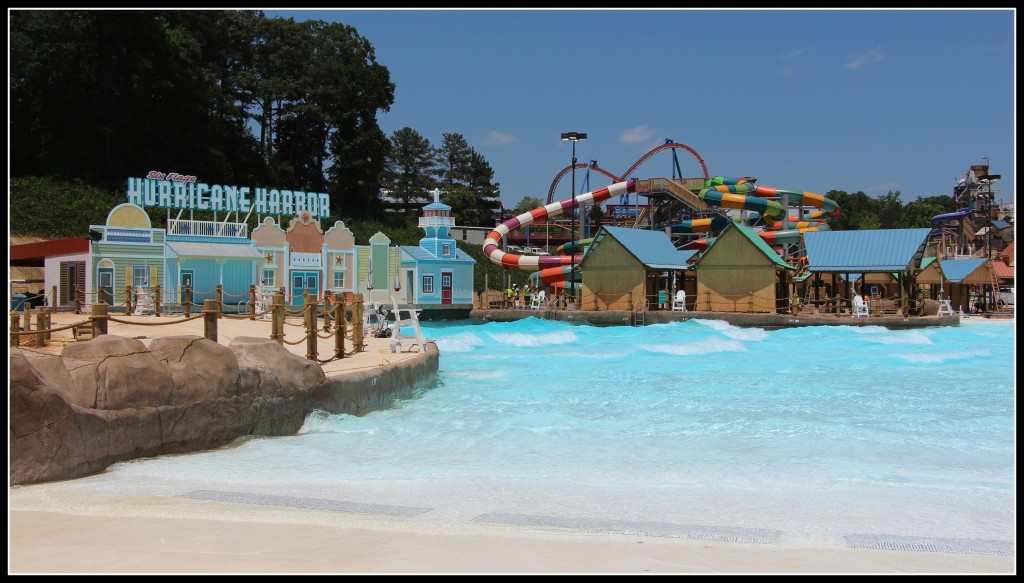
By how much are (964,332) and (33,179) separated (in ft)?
153

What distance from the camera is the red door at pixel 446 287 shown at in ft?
154

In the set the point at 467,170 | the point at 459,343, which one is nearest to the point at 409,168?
the point at 467,170

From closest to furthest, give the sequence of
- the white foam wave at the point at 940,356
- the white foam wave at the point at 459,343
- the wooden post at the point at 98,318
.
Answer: the wooden post at the point at 98,318, the white foam wave at the point at 940,356, the white foam wave at the point at 459,343

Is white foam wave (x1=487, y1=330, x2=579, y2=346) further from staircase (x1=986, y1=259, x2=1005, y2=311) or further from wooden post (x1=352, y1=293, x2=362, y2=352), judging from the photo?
staircase (x1=986, y1=259, x2=1005, y2=311)

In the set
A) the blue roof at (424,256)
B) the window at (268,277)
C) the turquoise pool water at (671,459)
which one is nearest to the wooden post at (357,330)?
the turquoise pool water at (671,459)

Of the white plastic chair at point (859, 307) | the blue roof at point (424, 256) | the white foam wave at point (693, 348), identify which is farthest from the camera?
the blue roof at point (424, 256)

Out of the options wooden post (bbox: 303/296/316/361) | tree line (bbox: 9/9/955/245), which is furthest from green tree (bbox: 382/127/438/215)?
wooden post (bbox: 303/296/316/361)

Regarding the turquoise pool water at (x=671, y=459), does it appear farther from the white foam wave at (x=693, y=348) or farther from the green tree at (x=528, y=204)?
the green tree at (x=528, y=204)

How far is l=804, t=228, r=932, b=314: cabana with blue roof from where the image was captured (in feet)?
128

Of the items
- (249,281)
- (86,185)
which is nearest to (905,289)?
(249,281)

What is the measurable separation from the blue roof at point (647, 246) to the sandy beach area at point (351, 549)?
36449mm

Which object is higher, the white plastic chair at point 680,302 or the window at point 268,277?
the window at point 268,277

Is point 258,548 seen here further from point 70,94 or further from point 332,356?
point 70,94

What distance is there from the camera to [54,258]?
1202 inches
